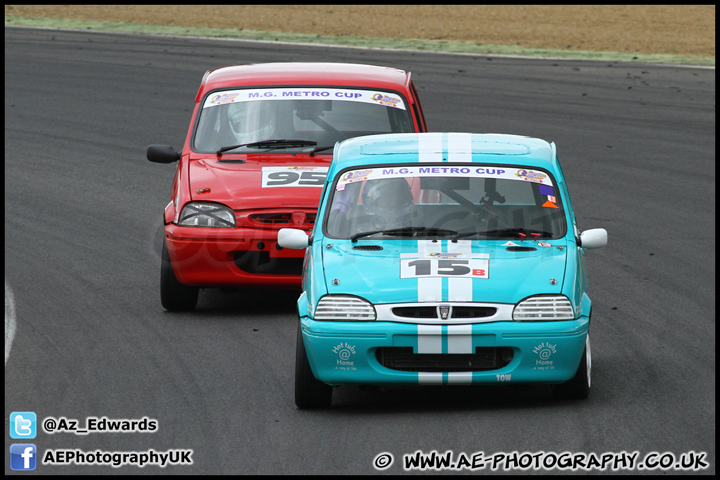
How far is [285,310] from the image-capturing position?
969 centimetres

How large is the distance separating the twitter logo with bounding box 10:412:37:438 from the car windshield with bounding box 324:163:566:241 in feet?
7.26

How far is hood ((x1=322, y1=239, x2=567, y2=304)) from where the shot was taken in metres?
6.87

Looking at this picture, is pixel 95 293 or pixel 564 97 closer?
pixel 95 293

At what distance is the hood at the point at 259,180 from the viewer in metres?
9.50

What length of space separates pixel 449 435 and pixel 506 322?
78 centimetres

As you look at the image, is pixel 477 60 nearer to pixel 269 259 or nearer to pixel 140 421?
pixel 269 259

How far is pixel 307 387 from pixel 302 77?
4436mm

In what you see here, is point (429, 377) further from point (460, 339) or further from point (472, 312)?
point (472, 312)

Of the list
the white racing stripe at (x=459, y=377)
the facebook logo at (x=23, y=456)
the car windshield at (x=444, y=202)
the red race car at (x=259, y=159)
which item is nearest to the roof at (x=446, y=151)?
the car windshield at (x=444, y=202)

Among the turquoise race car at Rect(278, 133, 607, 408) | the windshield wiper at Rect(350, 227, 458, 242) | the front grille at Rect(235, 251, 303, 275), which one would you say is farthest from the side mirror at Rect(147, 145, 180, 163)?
the windshield wiper at Rect(350, 227, 458, 242)

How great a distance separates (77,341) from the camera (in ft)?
28.5

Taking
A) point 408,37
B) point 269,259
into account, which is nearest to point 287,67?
point 269,259

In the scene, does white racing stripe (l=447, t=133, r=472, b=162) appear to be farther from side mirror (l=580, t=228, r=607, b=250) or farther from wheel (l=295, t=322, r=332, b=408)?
wheel (l=295, t=322, r=332, b=408)

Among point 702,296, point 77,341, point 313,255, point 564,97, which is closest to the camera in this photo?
point 313,255
